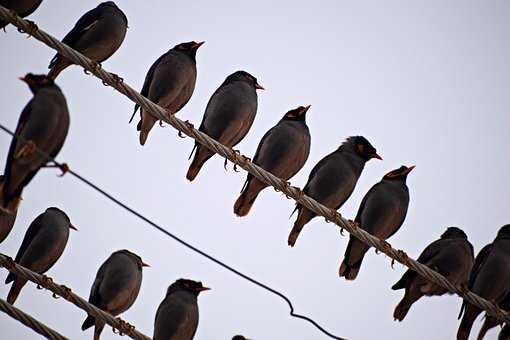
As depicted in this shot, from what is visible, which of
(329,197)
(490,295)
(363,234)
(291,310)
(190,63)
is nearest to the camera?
(291,310)

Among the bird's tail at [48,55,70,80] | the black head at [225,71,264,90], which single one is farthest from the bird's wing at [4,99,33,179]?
the black head at [225,71,264,90]

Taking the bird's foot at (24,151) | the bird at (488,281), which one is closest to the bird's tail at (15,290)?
the bird's foot at (24,151)

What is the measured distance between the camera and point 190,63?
9766mm

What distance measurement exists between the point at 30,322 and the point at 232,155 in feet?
7.61

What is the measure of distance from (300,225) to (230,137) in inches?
47.6

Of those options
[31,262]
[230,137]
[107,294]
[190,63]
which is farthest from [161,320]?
[190,63]

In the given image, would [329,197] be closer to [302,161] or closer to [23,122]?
[302,161]

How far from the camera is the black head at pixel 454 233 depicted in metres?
9.04

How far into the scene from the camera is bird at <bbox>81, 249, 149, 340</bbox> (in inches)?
351

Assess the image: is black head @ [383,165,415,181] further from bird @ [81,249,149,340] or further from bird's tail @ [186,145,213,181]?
bird @ [81,249,149,340]

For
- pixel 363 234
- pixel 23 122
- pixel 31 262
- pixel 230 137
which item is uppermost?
pixel 230 137

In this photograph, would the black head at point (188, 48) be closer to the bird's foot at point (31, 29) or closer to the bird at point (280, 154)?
the bird at point (280, 154)

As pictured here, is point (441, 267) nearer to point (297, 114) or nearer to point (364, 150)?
point (364, 150)

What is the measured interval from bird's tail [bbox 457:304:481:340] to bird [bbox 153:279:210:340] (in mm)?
2512
